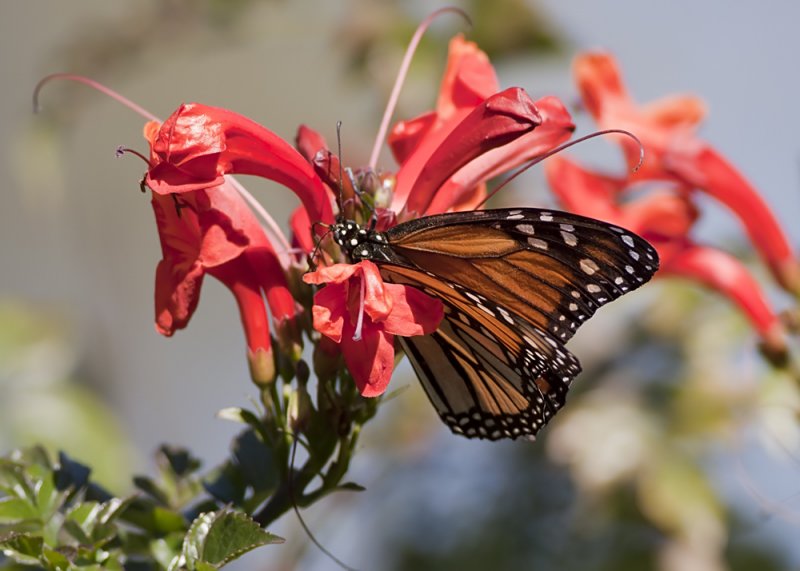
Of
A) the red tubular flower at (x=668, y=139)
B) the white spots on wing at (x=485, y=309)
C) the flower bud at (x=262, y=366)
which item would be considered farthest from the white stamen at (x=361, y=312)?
the red tubular flower at (x=668, y=139)

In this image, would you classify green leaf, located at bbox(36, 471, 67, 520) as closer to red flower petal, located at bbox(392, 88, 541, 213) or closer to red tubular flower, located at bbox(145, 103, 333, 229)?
red tubular flower, located at bbox(145, 103, 333, 229)

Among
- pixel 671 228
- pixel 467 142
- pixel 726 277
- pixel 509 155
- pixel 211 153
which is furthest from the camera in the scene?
pixel 726 277

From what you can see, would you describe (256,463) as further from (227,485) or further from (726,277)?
(726,277)

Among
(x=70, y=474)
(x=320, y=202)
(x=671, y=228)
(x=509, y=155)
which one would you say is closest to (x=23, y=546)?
(x=70, y=474)

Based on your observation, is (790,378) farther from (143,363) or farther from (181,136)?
(143,363)

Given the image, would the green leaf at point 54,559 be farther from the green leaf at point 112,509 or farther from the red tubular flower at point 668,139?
the red tubular flower at point 668,139

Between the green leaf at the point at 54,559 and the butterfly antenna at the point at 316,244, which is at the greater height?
the butterfly antenna at the point at 316,244

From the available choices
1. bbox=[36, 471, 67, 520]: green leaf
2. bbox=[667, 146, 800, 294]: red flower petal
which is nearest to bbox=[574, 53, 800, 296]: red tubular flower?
bbox=[667, 146, 800, 294]: red flower petal

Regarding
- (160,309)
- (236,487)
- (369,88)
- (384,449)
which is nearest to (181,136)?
(160,309)
